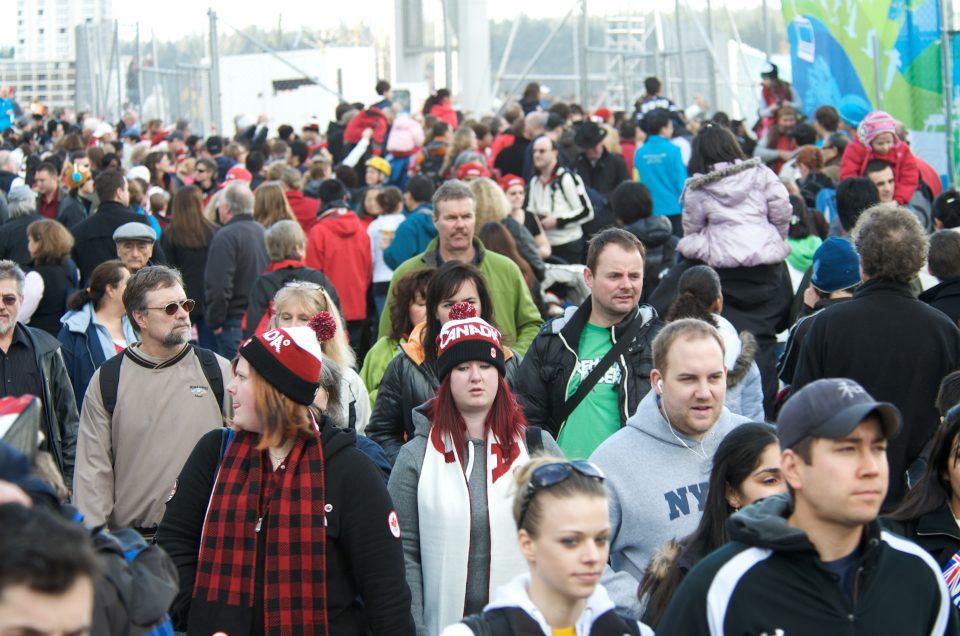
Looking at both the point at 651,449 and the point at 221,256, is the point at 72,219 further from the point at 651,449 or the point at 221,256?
the point at 651,449

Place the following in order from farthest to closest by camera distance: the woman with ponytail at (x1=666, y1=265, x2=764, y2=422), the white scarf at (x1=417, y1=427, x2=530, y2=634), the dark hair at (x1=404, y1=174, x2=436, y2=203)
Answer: the dark hair at (x1=404, y1=174, x2=436, y2=203)
the woman with ponytail at (x1=666, y1=265, x2=764, y2=422)
the white scarf at (x1=417, y1=427, x2=530, y2=634)

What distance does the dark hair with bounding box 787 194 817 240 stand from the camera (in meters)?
10.2

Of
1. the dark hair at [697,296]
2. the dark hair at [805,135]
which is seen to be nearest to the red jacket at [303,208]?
the dark hair at [805,135]

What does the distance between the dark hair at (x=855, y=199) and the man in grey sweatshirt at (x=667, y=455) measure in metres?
4.75

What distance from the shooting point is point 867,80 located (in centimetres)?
1401

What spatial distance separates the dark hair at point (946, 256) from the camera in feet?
24.6

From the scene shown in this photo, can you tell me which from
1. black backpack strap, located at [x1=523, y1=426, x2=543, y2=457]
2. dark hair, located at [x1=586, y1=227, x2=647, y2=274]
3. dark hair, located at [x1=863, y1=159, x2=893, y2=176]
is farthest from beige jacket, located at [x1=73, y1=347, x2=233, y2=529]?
dark hair, located at [x1=863, y1=159, x2=893, y2=176]

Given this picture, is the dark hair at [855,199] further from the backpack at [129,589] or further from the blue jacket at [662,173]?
the backpack at [129,589]

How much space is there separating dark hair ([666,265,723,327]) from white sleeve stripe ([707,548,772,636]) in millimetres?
3850

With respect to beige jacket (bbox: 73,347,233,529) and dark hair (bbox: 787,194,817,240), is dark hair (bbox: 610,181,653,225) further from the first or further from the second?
beige jacket (bbox: 73,347,233,529)

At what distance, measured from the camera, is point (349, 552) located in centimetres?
464

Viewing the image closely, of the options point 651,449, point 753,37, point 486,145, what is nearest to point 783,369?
point 651,449

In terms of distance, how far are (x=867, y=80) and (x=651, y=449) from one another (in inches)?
386

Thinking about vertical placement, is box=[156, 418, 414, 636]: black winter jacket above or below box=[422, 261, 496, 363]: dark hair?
below
